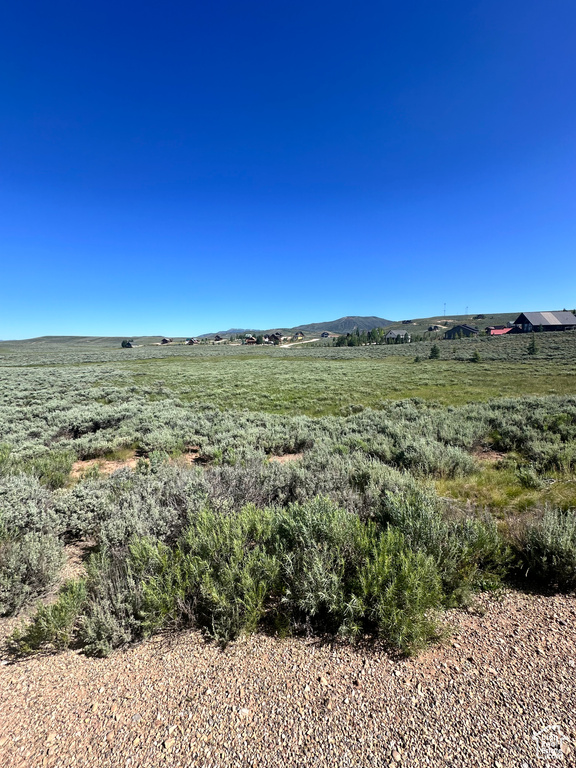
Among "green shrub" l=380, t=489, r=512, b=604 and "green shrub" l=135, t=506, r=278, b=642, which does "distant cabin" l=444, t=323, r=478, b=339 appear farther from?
"green shrub" l=135, t=506, r=278, b=642

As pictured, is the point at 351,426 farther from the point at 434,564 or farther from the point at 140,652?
the point at 140,652

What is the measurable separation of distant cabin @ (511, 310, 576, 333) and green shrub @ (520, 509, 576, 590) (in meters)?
86.1

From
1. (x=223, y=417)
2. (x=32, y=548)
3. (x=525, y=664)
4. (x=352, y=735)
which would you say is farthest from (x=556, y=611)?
(x=223, y=417)

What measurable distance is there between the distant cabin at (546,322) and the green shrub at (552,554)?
282 ft

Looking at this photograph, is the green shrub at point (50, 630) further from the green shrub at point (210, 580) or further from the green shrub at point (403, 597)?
the green shrub at point (403, 597)

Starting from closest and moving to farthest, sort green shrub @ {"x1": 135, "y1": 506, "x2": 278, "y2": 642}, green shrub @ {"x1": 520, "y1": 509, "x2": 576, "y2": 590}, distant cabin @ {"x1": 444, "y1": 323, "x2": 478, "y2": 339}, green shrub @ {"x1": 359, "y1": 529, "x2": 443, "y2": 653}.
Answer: green shrub @ {"x1": 359, "y1": 529, "x2": 443, "y2": 653}, green shrub @ {"x1": 135, "y1": 506, "x2": 278, "y2": 642}, green shrub @ {"x1": 520, "y1": 509, "x2": 576, "y2": 590}, distant cabin @ {"x1": 444, "y1": 323, "x2": 478, "y2": 339}

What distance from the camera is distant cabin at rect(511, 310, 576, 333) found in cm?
6906

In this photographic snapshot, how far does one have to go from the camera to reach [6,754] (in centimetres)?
207

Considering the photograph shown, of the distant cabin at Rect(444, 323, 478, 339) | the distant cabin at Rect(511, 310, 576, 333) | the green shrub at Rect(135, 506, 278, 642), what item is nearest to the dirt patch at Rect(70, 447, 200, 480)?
the green shrub at Rect(135, 506, 278, 642)

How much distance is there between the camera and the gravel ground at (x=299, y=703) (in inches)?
78.5

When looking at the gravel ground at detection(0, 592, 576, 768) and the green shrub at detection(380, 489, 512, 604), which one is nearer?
the gravel ground at detection(0, 592, 576, 768)

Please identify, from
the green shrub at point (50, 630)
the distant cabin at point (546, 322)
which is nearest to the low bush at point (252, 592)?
the green shrub at point (50, 630)

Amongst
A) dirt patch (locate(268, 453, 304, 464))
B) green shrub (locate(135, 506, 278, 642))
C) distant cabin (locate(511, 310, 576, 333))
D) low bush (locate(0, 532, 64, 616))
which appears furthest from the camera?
distant cabin (locate(511, 310, 576, 333))

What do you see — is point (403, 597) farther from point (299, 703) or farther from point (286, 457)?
point (286, 457)
